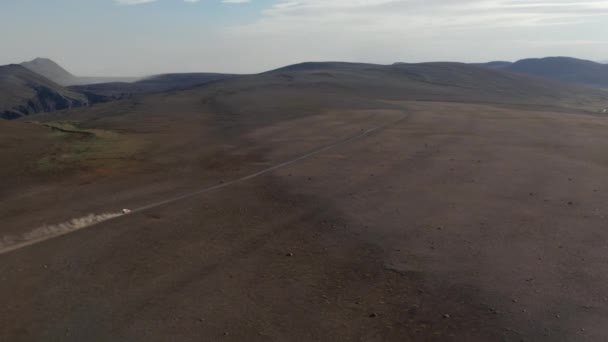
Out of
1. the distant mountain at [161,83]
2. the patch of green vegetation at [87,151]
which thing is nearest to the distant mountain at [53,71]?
the distant mountain at [161,83]

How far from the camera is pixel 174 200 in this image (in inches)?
444

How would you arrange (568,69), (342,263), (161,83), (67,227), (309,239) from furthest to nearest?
(568,69), (161,83), (67,227), (309,239), (342,263)

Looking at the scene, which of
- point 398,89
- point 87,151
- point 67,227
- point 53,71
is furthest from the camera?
point 53,71

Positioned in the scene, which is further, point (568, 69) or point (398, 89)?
point (568, 69)

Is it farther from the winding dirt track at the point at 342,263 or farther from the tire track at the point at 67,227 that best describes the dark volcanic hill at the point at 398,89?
the winding dirt track at the point at 342,263

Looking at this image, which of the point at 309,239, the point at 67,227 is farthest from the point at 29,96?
the point at 309,239

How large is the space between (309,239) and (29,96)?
191 feet

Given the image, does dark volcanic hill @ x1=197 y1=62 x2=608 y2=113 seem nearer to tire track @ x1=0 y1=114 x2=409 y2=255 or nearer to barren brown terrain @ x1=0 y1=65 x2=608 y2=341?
barren brown terrain @ x1=0 y1=65 x2=608 y2=341

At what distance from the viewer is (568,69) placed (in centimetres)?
10925

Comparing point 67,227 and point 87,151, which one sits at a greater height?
point 87,151

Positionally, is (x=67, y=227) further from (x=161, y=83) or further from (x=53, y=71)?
(x=53, y=71)

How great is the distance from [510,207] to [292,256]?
169 inches

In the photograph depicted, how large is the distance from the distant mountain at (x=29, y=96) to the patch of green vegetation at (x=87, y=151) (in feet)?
118

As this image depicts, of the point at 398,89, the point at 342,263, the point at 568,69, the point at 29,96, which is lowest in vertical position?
Result: the point at 342,263
